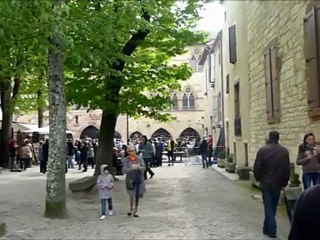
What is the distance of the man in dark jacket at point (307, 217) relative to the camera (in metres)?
2.18

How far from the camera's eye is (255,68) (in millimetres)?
17859

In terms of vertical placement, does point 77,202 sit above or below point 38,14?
below

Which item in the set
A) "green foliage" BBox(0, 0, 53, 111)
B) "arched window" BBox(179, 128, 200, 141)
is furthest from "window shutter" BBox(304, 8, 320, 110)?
"arched window" BBox(179, 128, 200, 141)

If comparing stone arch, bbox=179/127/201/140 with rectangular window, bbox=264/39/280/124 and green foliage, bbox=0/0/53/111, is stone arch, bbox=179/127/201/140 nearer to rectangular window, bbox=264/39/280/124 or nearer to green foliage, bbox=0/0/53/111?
rectangular window, bbox=264/39/280/124

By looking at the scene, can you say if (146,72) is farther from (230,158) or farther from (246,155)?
(230,158)

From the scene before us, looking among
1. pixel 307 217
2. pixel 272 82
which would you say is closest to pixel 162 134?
pixel 272 82

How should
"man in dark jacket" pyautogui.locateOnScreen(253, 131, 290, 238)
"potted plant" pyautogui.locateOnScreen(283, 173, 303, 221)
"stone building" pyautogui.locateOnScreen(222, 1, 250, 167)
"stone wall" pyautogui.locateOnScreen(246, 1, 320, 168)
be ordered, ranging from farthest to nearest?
"stone building" pyautogui.locateOnScreen(222, 1, 250, 167) < "stone wall" pyautogui.locateOnScreen(246, 1, 320, 168) < "potted plant" pyautogui.locateOnScreen(283, 173, 303, 221) < "man in dark jacket" pyautogui.locateOnScreen(253, 131, 290, 238)

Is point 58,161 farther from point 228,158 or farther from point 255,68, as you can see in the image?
point 228,158

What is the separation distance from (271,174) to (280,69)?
581 cm

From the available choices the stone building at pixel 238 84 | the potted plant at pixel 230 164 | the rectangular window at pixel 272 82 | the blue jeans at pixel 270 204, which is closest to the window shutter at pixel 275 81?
the rectangular window at pixel 272 82

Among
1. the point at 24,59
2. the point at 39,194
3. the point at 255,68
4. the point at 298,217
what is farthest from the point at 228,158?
the point at 298,217

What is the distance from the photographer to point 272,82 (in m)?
14.8

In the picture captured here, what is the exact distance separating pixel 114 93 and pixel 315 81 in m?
8.61

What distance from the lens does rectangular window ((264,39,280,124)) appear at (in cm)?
1417
